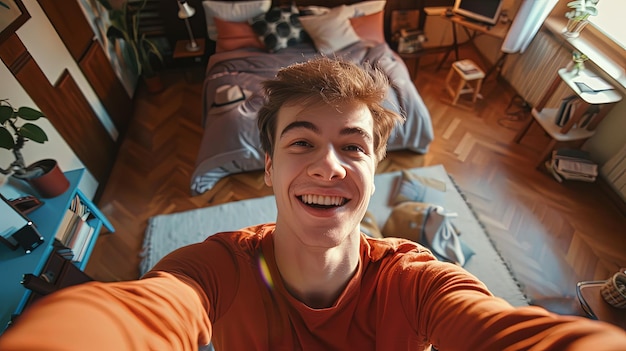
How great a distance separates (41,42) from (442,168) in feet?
10.2

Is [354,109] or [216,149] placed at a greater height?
[354,109]

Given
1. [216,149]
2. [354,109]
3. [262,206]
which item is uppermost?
[354,109]

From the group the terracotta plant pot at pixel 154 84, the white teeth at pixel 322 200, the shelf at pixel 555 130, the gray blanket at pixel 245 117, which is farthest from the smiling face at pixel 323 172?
the terracotta plant pot at pixel 154 84

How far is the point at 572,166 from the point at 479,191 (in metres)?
0.72

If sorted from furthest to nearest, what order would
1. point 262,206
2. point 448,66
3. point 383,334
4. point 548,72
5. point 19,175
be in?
point 448,66 < point 548,72 < point 262,206 < point 19,175 < point 383,334

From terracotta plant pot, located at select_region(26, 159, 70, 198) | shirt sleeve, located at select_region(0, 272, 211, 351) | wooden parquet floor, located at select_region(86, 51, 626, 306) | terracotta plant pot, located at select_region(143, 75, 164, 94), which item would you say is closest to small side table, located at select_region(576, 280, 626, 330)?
wooden parquet floor, located at select_region(86, 51, 626, 306)

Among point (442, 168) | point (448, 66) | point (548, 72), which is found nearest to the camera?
point (442, 168)

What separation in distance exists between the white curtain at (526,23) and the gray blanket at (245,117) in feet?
3.45

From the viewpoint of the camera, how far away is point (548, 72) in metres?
2.67

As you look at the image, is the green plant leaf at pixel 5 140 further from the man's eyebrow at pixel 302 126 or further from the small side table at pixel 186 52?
the small side table at pixel 186 52

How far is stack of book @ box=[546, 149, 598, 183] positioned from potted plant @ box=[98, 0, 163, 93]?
380cm

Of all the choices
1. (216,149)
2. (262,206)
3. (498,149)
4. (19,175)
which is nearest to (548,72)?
(498,149)

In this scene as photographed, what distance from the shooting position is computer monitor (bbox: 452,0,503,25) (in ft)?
9.48

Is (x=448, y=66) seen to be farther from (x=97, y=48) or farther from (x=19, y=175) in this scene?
(x=19, y=175)
